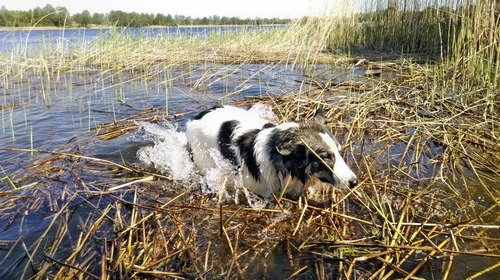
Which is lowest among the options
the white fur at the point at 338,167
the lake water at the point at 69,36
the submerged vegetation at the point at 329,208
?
the submerged vegetation at the point at 329,208

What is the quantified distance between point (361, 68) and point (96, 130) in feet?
24.9

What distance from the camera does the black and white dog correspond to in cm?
359

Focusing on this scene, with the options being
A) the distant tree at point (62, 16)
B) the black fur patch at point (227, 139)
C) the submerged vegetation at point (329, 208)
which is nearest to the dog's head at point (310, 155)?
the submerged vegetation at point (329, 208)

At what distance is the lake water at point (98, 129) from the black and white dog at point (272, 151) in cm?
65

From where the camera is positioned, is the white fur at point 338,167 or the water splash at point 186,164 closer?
the white fur at point 338,167

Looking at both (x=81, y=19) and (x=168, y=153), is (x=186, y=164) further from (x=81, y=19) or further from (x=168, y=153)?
(x=81, y=19)

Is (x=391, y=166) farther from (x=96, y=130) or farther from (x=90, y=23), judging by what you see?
(x=90, y=23)

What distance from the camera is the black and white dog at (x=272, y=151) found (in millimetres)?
3590

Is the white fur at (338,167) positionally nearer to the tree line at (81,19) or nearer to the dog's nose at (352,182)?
the dog's nose at (352,182)

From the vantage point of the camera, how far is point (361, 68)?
1080cm

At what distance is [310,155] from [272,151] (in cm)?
41

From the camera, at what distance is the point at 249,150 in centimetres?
414

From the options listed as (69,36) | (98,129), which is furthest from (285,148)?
(69,36)

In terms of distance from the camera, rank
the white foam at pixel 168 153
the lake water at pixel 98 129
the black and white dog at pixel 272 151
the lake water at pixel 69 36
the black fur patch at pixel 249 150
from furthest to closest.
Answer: the lake water at pixel 69 36
the white foam at pixel 168 153
the black fur patch at pixel 249 150
the black and white dog at pixel 272 151
the lake water at pixel 98 129
